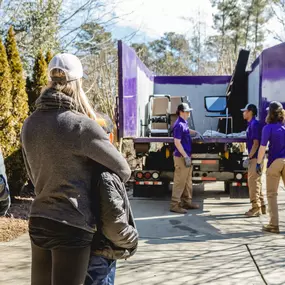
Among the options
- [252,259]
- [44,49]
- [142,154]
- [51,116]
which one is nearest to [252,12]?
[44,49]

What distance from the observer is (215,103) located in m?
9.88

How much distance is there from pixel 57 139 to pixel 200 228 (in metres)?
4.36

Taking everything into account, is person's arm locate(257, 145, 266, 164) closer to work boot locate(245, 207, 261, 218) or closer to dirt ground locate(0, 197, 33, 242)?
work boot locate(245, 207, 261, 218)

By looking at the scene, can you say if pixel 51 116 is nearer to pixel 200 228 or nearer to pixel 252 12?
pixel 200 228

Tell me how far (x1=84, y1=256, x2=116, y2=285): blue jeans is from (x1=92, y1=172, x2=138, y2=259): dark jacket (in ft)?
0.14

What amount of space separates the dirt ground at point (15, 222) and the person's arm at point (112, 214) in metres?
3.62

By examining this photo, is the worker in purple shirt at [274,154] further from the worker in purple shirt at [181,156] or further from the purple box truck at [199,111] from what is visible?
the worker in purple shirt at [181,156]

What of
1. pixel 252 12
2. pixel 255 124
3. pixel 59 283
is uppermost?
pixel 252 12

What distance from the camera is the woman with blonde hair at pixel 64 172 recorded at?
2098 mm

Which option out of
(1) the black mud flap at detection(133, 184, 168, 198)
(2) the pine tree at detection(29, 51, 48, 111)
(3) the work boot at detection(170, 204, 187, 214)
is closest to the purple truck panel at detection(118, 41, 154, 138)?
(1) the black mud flap at detection(133, 184, 168, 198)

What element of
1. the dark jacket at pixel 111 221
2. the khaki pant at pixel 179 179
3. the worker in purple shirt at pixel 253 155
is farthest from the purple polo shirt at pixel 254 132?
the dark jacket at pixel 111 221

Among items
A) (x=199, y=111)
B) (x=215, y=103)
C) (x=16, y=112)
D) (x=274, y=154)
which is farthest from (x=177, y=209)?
(x=215, y=103)

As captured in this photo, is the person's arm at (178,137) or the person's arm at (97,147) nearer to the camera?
the person's arm at (97,147)

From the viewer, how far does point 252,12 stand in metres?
34.5
